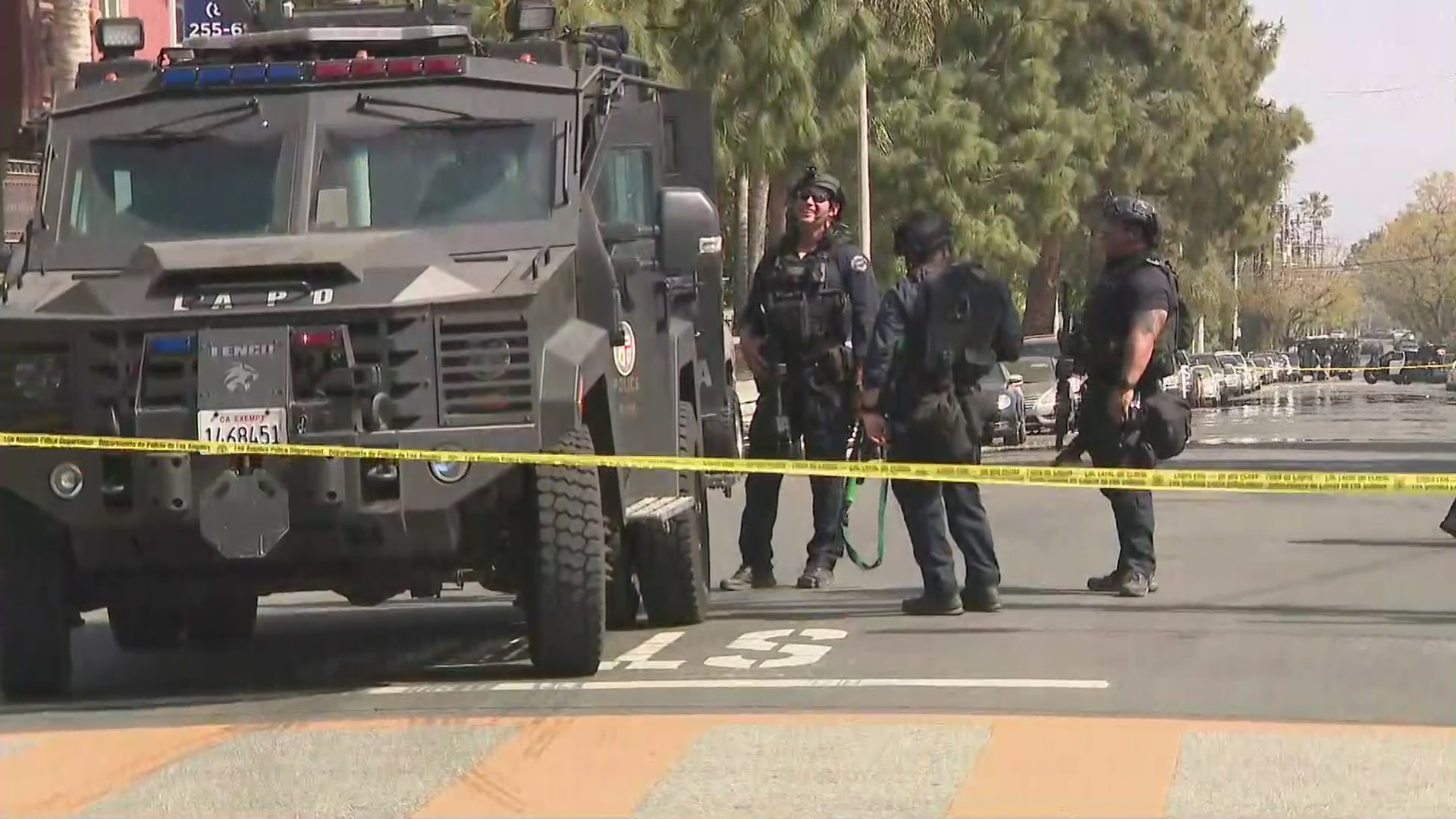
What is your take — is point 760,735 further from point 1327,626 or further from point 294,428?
point 1327,626

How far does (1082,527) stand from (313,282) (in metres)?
8.72

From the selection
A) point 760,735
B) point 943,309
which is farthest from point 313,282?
point 943,309

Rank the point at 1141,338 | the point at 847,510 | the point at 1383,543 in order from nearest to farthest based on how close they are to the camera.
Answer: the point at 1141,338, the point at 847,510, the point at 1383,543

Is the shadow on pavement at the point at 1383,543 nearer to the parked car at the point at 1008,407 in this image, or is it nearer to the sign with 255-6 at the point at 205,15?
the sign with 255-6 at the point at 205,15

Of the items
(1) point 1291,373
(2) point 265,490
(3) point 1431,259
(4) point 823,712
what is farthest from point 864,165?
(3) point 1431,259

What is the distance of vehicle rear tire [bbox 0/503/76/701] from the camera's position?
9.05 m

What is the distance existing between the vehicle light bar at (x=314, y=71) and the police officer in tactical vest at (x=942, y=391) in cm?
279

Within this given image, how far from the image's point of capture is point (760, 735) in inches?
308

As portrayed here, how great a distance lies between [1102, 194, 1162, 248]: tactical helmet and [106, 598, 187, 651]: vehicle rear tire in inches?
186

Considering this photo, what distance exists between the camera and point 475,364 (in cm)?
856

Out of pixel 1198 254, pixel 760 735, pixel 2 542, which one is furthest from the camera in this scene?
pixel 1198 254

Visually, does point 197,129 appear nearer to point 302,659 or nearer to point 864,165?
point 302,659

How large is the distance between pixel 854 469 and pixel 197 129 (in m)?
3.17

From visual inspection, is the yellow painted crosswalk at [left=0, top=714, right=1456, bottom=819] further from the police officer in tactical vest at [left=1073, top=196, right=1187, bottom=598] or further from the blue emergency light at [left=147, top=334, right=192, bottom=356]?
the police officer in tactical vest at [left=1073, top=196, right=1187, bottom=598]
